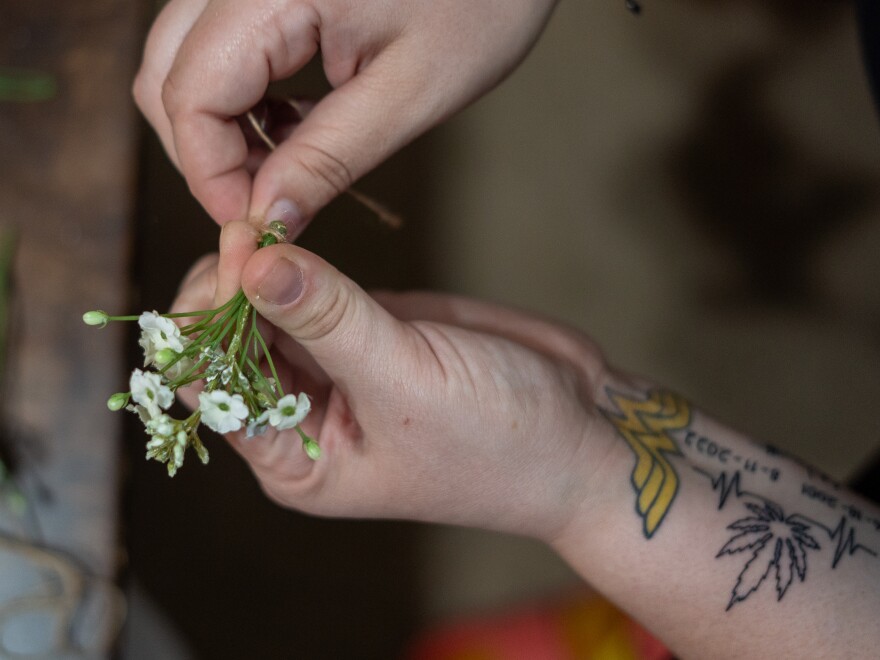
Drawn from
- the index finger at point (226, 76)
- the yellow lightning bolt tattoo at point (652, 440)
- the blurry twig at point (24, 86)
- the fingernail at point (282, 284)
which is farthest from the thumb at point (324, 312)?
the blurry twig at point (24, 86)

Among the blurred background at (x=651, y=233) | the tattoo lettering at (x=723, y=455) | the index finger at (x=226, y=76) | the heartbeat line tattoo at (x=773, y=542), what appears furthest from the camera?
the blurred background at (x=651, y=233)

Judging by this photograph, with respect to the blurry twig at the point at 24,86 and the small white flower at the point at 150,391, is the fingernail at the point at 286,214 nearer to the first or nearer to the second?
the small white flower at the point at 150,391

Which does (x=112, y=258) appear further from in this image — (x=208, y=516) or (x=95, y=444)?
(x=208, y=516)

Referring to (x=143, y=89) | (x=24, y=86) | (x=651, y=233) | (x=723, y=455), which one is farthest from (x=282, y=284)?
(x=651, y=233)

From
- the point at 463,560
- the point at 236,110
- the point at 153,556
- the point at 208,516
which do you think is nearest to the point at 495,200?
the point at 463,560

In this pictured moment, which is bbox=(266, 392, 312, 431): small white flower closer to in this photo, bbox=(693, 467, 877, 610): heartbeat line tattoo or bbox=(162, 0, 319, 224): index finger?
bbox=(162, 0, 319, 224): index finger

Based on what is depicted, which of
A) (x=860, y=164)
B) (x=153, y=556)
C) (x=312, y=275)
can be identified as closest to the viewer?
(x=312, y=275)

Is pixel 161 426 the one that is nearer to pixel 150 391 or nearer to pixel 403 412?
pixel 150 391
